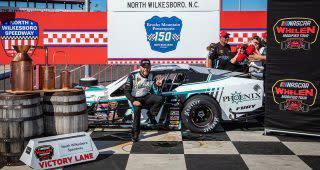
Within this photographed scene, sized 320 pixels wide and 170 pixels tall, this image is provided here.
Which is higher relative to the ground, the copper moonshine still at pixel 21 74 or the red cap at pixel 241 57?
the red cap at pixel 241 57

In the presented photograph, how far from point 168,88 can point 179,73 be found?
14.3 inches

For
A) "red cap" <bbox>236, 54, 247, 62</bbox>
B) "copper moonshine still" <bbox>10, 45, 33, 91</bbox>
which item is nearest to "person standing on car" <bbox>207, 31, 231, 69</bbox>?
"red cap" <bbox>236, 54, 247, 62</bbox>

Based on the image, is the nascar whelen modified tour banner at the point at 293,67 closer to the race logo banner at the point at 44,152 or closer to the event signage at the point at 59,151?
the event signage at the point at 59,151

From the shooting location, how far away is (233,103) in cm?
768

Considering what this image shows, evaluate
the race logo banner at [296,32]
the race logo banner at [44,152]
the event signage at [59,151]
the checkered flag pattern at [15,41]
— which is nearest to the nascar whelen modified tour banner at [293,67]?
the race logo banner at [296,32]

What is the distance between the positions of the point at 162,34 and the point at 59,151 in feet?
16.4

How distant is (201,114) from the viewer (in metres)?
7.73

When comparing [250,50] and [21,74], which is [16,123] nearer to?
[21,74]

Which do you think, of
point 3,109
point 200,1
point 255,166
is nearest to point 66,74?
point 3,109

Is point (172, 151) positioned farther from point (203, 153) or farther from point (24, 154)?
point (24, 154)

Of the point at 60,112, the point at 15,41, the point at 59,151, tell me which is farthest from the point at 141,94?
the point at 15,41

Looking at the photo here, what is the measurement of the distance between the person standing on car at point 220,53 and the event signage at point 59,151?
402 centimetres

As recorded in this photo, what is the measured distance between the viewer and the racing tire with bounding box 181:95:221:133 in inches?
299

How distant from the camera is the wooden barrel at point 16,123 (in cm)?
557
